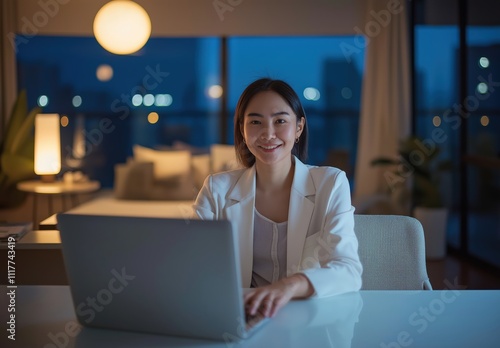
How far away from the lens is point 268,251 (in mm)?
1925

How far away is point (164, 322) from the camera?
4.26 feet

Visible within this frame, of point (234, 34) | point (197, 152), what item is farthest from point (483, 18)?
point (197, 152)

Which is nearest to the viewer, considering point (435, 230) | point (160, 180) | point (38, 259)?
point (38, 259)

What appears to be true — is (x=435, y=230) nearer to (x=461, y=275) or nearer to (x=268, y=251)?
(x=461, y=275)

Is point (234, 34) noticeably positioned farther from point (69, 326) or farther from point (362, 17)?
point (69, 326)

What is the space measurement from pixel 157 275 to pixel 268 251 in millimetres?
701

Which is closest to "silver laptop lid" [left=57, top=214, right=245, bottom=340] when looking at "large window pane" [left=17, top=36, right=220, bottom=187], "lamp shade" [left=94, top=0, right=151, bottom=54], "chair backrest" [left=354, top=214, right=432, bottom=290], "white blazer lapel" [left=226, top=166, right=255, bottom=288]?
"white blazer lapel" [left=226, top=166, right=255, bottom=288]

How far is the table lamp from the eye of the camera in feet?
16.1

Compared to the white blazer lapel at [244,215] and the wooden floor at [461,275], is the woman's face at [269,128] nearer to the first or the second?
the white blazer lapel at [244,215]

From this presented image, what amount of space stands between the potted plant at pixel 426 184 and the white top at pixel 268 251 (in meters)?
3.66

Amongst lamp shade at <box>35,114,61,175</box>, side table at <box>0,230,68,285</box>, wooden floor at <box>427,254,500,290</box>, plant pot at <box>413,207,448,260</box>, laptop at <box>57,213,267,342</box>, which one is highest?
lamp shade at <box>35,114,61,175</box>

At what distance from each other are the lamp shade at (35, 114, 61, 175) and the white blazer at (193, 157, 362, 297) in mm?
3112

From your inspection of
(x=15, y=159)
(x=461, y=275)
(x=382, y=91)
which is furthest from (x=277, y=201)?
(x=382, y=91)

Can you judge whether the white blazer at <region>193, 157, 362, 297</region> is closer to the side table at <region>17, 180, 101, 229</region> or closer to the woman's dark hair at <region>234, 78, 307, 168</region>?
the woman's dark hair at <region>234, 78, 307, 168</region>
